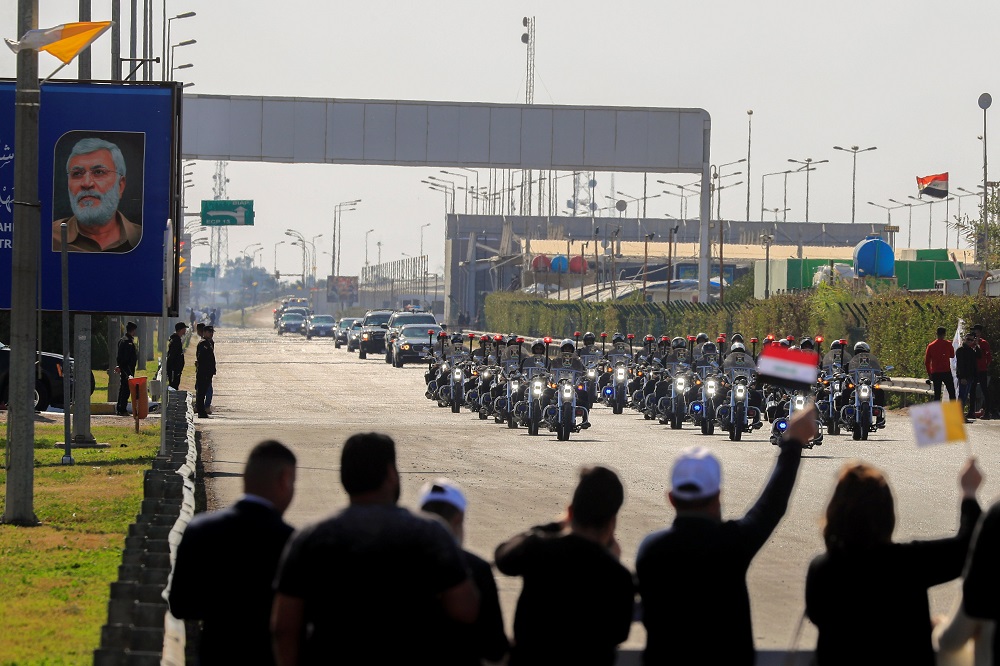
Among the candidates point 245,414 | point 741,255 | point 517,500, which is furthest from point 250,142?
point 741,255

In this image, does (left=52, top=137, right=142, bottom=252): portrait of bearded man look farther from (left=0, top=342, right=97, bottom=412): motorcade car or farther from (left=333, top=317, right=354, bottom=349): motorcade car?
(left=333, top=317, right=354, bottom=349): motorcade car

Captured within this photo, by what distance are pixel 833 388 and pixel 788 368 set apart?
69.2 feet

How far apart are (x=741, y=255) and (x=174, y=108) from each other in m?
110

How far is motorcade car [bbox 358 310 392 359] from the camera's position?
70.8 metres

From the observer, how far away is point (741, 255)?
129000 millimetres

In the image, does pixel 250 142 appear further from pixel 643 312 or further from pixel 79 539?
pixel 79 539

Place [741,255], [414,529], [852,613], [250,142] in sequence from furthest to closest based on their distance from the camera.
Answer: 1. [741,255]
2. [250,142]
3. [852,613]
4. [414,529]

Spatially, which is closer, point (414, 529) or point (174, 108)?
point (414, 529)

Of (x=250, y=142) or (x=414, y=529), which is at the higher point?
(x=250, y=142)

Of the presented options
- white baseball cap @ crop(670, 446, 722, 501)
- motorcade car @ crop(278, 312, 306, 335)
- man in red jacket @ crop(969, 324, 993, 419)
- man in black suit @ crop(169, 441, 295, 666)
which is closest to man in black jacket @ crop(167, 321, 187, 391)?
man in red jacket @ crop(969, 324, 993, 419)

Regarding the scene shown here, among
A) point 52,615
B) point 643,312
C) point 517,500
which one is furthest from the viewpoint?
point 643,312

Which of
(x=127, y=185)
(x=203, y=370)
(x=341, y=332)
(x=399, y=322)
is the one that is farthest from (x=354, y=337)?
(x=127, y=185)

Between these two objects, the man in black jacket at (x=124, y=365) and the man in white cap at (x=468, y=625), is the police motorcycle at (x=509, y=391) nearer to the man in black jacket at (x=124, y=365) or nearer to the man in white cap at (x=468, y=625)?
the man in black jacket at (x=124, y=365)

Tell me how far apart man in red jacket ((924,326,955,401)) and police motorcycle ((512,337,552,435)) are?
7.19 meters
